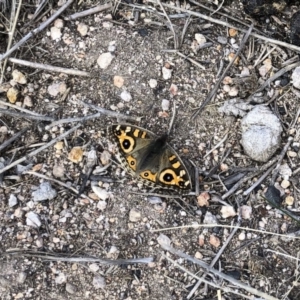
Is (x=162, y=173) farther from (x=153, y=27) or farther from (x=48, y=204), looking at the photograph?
(x=153, y=27)

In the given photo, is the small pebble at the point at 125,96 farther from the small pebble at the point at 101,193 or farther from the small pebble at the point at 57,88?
Answer: the small pebble at the point at 101,193

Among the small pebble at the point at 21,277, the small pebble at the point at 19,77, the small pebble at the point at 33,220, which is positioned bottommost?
the small pebble at the point at 21,277

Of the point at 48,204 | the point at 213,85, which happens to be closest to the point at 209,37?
the point at 213,85

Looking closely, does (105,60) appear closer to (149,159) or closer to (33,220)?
(149,159)

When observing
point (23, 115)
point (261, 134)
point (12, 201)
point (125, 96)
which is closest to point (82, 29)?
point (125, 96)

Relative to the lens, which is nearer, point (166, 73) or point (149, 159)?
point (149, 159)

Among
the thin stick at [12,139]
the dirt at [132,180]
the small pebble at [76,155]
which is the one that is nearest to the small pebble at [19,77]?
the dirt at [132,180]

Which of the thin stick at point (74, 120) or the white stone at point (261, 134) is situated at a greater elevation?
the white stone at point (261, 134)
